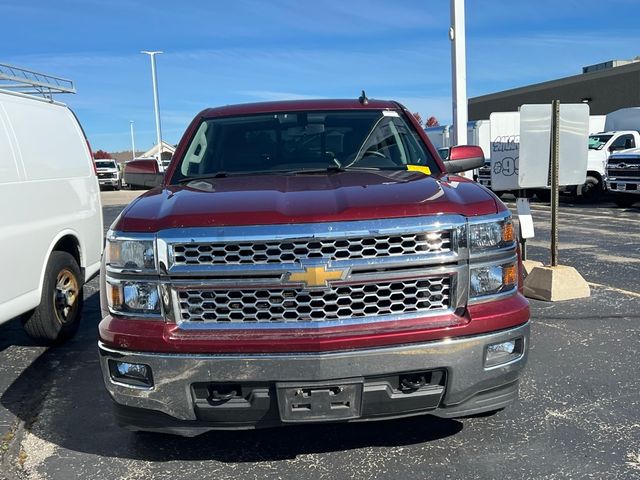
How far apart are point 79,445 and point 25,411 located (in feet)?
2.43

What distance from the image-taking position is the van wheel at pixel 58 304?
195 inches

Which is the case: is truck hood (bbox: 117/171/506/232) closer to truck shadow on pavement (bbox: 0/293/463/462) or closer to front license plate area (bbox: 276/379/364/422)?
front license plate area (bbox: 276/379/364/422)

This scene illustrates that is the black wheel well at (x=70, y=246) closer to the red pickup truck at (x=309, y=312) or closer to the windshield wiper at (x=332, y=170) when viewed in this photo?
the windshield wiper at (x=332, y=170)

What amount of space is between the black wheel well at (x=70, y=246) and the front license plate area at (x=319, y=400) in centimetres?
324

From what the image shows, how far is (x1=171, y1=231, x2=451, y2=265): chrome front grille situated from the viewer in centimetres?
269

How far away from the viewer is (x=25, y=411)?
156 inches

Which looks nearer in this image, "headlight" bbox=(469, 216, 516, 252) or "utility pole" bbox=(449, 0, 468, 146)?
"headlight" bbox=(469, 216, 516, 252)

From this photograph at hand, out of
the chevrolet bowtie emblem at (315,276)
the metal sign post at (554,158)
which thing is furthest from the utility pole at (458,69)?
the chevrolet bowtie emblem at (315,276)

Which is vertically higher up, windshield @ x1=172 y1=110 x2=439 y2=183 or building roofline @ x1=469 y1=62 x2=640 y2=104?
building roofline @ x1=469 y1=62 x2=640 y2=104

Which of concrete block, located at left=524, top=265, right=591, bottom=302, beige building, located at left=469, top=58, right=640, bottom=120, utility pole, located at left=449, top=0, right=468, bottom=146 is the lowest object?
concrete block, located at left=524, top=265, right=591, bottom=302

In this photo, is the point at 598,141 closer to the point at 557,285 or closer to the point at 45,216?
the point at 557,285

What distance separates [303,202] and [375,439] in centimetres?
140

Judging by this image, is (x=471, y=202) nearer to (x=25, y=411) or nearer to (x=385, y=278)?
(x=385, y=278)

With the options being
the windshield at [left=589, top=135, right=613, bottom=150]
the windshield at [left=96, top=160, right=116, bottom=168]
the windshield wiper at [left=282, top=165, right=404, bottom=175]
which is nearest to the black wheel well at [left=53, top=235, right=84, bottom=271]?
the windshield wiper at [left=282, top=165, right=404, bottom=175]
